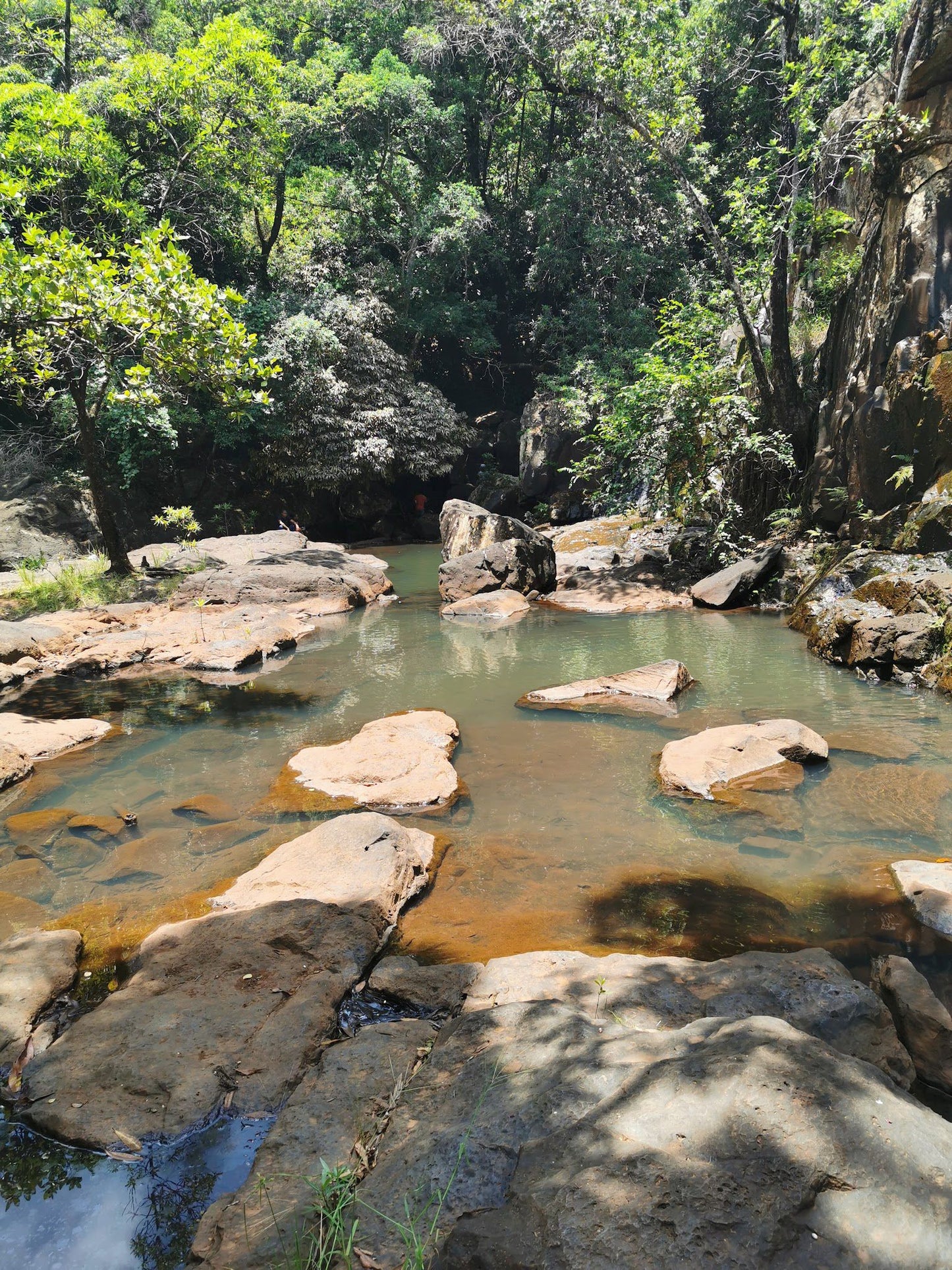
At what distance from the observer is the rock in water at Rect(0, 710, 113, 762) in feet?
20.1

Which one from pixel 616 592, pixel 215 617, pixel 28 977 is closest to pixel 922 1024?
pixel 28 977

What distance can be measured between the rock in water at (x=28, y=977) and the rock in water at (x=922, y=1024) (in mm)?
3171

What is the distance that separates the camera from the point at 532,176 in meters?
24.4

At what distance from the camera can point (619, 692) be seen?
729 cm

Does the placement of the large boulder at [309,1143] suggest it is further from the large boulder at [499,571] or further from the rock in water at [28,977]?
the large boulder at [499,571]

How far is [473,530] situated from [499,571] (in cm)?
191

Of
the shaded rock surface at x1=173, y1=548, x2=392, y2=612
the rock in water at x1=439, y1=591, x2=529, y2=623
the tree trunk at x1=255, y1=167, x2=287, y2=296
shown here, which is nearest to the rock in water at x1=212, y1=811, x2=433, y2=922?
the rock in water at x1=439, y1=591, x2=529, y2=623

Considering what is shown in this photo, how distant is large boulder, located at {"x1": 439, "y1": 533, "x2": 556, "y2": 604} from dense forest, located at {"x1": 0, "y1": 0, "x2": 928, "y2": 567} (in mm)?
2967

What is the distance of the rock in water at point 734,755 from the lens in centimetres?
515

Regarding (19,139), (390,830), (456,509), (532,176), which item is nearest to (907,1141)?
(390,830)

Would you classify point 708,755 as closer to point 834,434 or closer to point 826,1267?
point 826,1267

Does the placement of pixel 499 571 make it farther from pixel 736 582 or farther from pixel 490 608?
pixel 736 582

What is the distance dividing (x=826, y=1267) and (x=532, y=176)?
2787 cm

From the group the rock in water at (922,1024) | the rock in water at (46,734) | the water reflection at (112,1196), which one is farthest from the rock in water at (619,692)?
the water reflection at (112,1196)
